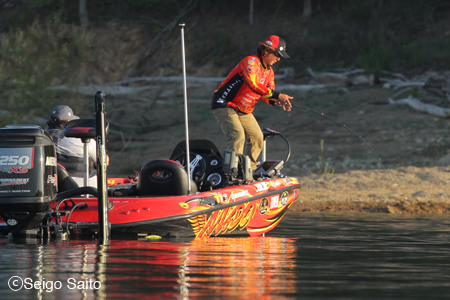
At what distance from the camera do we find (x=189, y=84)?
28.2 m

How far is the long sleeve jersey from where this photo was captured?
37.0 ft

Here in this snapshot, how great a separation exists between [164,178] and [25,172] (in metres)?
1.67

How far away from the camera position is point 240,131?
11188 mm

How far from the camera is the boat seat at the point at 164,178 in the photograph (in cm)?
948

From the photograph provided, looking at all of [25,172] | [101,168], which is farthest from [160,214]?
[25,172]

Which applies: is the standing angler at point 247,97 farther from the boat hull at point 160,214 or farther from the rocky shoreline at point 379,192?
the rocky shoreline at point 379,192

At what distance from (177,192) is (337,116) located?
14330mm

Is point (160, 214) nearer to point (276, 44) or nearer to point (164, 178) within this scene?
point (164, 178)

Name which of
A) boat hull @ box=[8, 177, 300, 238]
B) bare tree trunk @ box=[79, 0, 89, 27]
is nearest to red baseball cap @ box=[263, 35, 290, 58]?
boat hull @ box=[8, 177, 300, 238]

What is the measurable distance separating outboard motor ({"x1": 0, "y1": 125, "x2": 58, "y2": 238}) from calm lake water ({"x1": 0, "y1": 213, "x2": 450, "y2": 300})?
0.34 m

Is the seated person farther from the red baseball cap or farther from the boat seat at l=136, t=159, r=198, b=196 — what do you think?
the red baseball cap

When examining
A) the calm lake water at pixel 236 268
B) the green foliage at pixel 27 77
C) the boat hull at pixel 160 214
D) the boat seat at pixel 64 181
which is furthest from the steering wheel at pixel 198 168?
the green foliage at pixel 27 77

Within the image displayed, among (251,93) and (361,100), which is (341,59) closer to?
(361,100)

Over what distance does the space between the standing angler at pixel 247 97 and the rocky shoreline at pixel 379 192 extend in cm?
334
